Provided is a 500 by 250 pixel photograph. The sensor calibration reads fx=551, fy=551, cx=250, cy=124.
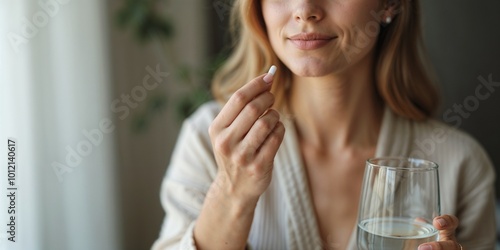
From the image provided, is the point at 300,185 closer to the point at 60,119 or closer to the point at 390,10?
the point at 390,10

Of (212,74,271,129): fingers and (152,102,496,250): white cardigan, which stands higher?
(212,74,271,129): fingers

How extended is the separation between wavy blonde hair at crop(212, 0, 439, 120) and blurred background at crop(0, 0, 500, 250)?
35 cm

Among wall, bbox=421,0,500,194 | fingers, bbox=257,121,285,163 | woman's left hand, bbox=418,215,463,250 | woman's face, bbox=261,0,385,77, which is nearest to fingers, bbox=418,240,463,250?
woman's left hand, bbox=418,215,463,250

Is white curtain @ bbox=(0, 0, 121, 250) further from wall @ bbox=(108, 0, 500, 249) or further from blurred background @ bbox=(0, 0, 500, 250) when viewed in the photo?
wall @ bbox=(108, 0, 500, 249)

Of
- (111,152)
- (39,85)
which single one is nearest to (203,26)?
(111,152)

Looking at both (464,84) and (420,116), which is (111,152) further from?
(464,84)

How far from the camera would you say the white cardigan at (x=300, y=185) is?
3.91 feet

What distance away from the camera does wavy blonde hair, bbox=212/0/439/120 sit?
4.12 ft

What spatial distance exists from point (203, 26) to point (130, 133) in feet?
1.90

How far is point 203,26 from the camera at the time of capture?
235 centimetres

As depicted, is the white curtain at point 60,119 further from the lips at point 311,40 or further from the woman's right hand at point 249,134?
the lips at point 311,40

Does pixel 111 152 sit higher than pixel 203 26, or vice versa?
pixel 203 26

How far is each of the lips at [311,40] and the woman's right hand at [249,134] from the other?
0.51 ft

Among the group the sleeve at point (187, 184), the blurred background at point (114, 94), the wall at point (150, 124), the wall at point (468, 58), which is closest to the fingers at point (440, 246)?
the sleeve at point (187, 184)
